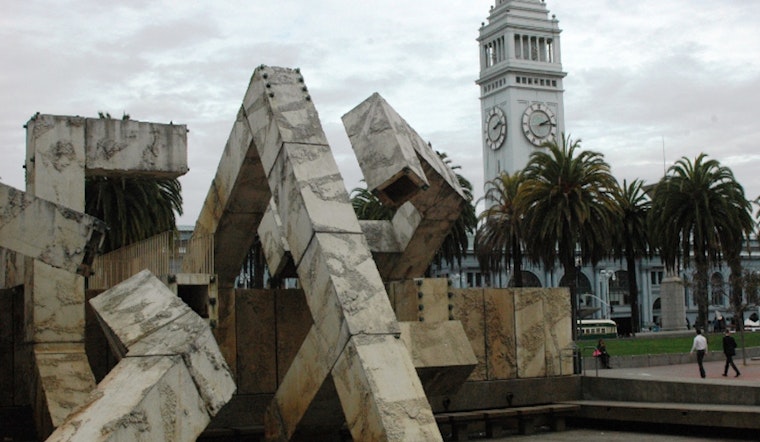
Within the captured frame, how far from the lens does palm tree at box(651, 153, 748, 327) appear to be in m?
39.8

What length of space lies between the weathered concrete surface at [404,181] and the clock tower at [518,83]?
100 meters

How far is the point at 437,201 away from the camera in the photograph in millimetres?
17562

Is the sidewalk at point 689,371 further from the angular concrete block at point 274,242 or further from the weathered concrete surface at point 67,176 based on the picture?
the weathered concrete surface at point 67,176

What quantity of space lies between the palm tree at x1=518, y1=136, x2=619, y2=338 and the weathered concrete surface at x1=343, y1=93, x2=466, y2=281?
2019 centimetres

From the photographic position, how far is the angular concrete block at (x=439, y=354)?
51.4 feet

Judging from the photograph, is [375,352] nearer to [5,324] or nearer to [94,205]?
[5,324]

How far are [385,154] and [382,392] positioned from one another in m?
5.17

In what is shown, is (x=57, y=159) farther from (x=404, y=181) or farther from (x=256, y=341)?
(x=404, y=181)

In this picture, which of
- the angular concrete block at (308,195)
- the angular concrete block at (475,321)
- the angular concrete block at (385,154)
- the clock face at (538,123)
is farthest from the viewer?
the clock face at (538,123)

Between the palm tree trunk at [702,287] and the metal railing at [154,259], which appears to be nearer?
the metal railing at [154,259]

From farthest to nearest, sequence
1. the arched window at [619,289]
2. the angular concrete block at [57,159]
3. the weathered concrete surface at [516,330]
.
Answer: the arched window at [619,289] → the weathered concrete surface at [516,330] → the angular concrete block at [57,159]

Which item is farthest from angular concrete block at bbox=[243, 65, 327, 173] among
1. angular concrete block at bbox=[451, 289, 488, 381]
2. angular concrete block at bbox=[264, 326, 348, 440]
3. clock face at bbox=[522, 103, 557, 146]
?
clock face at bbox=[522, 103, 557, 146]

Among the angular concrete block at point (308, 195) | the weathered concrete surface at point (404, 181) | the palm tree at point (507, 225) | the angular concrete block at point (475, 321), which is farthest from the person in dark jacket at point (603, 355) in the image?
the palm tree at point (507, 225)

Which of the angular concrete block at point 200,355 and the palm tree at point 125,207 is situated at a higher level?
the palm tree at point 125,207
